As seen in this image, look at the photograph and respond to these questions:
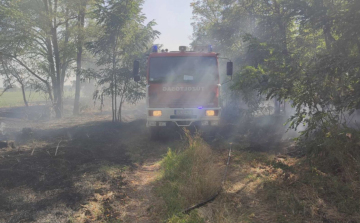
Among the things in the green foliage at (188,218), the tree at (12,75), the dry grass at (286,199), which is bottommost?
the green foliage at (188,218)

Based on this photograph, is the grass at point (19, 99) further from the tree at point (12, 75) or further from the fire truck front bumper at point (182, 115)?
the fire truck front bumper at point (182, 115)

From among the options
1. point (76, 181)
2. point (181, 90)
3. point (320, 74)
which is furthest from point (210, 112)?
point (76, 181)

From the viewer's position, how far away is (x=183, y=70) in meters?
9.06

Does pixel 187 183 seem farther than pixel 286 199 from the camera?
Yes

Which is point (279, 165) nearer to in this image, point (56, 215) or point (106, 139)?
point (56, 215)

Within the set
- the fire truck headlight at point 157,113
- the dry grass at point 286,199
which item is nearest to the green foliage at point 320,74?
the dry grass at point 286,199

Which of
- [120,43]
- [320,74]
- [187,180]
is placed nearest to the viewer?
[187,180]

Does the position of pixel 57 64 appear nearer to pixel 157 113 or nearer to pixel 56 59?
pixel 56 59

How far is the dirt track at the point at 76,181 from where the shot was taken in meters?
3.93

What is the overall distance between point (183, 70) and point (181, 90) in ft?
2.34

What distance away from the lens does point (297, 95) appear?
18.1 ft

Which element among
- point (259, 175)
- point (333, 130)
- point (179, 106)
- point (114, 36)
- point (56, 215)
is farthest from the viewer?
point (114, 36)

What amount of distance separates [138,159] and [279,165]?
Result: 403 cm

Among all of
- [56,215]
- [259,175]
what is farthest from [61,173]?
[259,175]
